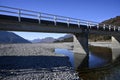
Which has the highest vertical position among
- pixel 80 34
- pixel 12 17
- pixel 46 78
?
pixel 12 17

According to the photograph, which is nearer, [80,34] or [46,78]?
[46,78]

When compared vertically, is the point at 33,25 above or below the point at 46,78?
above

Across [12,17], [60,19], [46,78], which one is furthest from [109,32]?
[46,78]

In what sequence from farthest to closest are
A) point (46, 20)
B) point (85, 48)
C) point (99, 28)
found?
1. point (99, 28)
2. point (85, 48)
3. point (46, 20)

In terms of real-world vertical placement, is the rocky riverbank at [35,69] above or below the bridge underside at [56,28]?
below

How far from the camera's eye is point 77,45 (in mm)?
32062

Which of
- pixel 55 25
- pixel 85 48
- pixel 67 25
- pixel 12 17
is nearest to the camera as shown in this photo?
pixel 12 17

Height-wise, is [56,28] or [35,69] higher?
[56,28]

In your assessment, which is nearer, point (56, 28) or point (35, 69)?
point (35, 69)

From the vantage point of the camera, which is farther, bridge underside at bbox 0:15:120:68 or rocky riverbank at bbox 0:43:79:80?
bridge underside at bbox 0:15:120:68

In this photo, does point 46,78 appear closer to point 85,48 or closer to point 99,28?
point 85,48

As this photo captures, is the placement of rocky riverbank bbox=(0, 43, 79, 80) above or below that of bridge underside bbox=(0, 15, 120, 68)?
below

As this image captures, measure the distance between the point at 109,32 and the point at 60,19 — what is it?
21.2 metres

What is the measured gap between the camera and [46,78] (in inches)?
496
